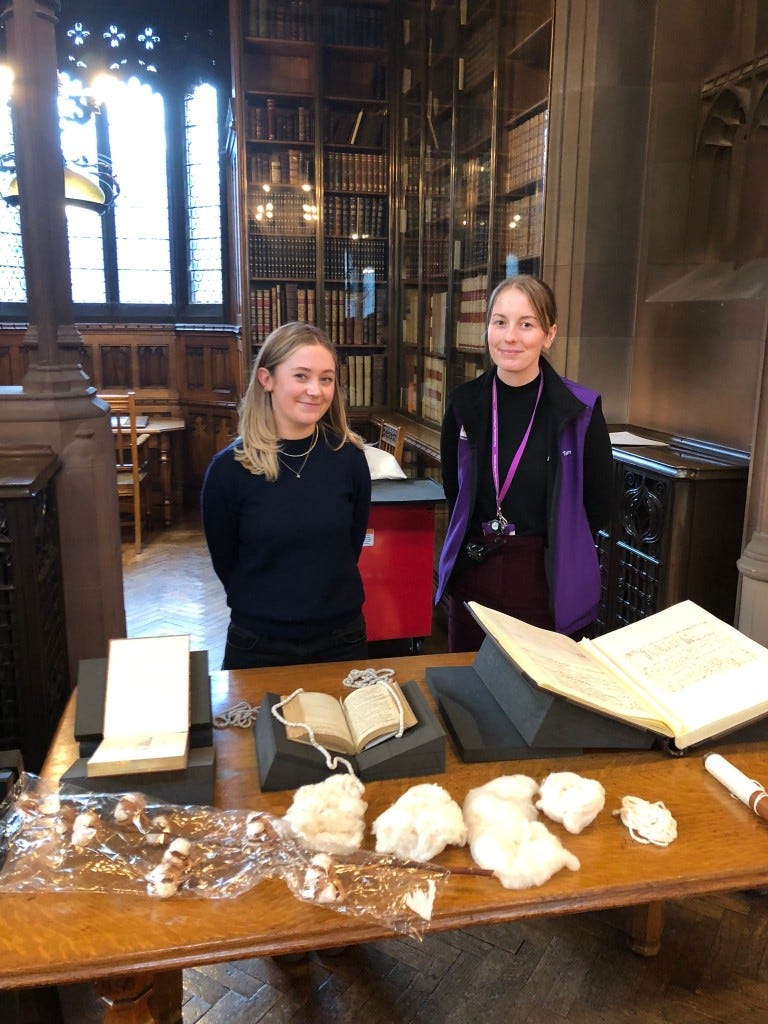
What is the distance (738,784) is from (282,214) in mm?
5220

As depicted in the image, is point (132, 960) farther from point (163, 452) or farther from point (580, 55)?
point (163, 452)

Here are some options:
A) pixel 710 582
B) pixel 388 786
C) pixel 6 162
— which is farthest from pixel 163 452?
pixel 388 786

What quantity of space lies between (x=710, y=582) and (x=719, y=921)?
3.65ft

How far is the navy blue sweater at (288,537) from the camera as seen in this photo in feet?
5.74

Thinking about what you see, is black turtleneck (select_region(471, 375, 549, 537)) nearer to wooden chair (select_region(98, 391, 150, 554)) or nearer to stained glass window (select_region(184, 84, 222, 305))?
wooden chair (select_region(98, 391, 150, 554))

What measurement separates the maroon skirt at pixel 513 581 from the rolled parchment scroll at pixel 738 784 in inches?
30.9

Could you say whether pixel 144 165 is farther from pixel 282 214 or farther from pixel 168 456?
pixel 168 456

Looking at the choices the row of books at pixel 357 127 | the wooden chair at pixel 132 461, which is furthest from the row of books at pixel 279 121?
the wooden chair at pixel 132 461

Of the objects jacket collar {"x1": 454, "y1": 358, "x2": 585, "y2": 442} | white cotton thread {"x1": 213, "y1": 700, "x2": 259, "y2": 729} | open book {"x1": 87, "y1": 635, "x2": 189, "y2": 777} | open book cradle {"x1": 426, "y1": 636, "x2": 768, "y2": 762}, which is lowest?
white cotton thread {"x1": 213, "y1": 700, "x2": 259, "y2": 729}

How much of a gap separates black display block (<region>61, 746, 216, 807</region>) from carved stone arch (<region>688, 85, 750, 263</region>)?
2982mm

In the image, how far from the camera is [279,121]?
5543 mm

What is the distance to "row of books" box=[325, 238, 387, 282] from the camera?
5730 mm

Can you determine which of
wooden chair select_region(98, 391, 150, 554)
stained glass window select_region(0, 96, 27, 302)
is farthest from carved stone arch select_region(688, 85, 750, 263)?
stained glass window select_region(0, 96, 27, 302)

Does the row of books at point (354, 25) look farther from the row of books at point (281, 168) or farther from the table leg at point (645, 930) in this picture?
the table leg at point (645, 930)
